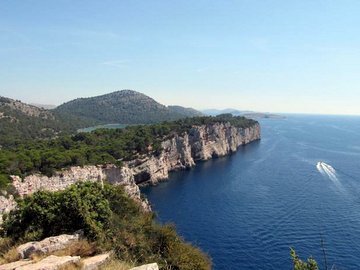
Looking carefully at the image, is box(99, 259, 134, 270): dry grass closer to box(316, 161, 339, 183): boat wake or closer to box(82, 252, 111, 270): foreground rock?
box(82, 252, 111, 270): foreground rock

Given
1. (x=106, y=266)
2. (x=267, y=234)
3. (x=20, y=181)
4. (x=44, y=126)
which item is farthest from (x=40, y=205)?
(x=44, y=126)

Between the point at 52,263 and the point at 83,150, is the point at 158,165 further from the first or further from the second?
the point at 52,263

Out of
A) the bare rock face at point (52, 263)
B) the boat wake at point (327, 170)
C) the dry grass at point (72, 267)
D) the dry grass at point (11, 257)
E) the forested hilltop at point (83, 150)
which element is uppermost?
the bare rock face at point (52, 263)

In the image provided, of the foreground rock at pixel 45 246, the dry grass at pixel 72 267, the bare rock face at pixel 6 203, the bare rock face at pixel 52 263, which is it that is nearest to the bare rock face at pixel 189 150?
the bare rock face at pixel 6 203

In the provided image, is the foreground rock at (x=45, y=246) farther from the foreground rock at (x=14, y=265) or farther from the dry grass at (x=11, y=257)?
the foreground rock at (x=14, y=265)

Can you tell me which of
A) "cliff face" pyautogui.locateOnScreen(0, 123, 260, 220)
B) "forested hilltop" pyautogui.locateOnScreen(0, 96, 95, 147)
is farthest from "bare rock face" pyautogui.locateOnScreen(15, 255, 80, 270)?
"forested hilltop" pyautogui.locateOnScreen(0, 96, 95, 147)

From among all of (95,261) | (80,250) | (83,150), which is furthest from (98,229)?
(83,150)
